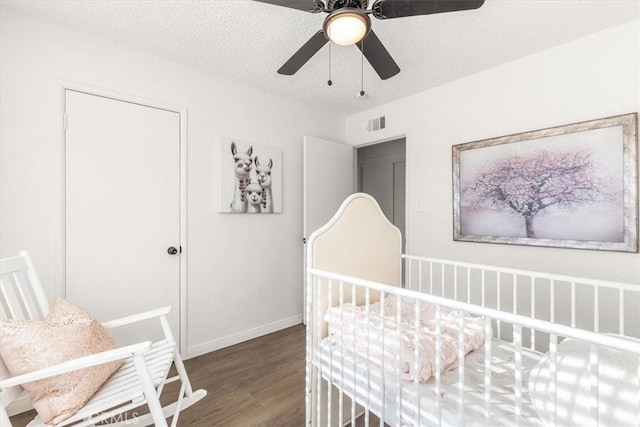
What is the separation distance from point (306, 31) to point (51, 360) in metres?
2.14

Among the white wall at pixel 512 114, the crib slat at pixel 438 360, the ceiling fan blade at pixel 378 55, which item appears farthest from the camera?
the white wall at pixel 512 114

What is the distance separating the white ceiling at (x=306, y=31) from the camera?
1.75m

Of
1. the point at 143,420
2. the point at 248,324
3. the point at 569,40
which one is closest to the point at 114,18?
the point at 143,420

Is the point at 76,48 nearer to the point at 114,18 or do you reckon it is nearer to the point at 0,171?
the point at 114,18

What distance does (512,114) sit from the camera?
2355mm

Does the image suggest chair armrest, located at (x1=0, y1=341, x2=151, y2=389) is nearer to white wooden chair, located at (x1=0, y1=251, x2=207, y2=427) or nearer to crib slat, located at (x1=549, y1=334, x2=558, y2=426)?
white wooden chair, located at (x1=0, y1=251, x2=207, y2=427)

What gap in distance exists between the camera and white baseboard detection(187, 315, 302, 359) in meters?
2.51

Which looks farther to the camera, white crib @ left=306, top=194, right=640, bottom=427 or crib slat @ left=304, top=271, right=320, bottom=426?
crib slat @ left=304, top=271, right=320, bottom=426

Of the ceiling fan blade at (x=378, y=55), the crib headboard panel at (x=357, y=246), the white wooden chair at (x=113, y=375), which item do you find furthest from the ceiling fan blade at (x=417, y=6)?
the white wooden chair at (x=113, y=375)

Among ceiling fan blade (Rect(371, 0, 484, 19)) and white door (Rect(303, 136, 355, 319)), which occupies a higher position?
ceiling fan blade (Rect(371, 0, 484, 19))

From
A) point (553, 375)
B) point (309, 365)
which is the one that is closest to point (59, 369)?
point (309, 365)

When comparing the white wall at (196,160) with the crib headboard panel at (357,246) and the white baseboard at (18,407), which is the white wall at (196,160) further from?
the crib headboard panel at (357,246)

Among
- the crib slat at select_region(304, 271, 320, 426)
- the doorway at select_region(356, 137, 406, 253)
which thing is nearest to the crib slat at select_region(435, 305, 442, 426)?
the crib slat at select_region(304, 271, 320, 426)

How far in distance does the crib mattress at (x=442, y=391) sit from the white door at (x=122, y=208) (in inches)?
57.8
